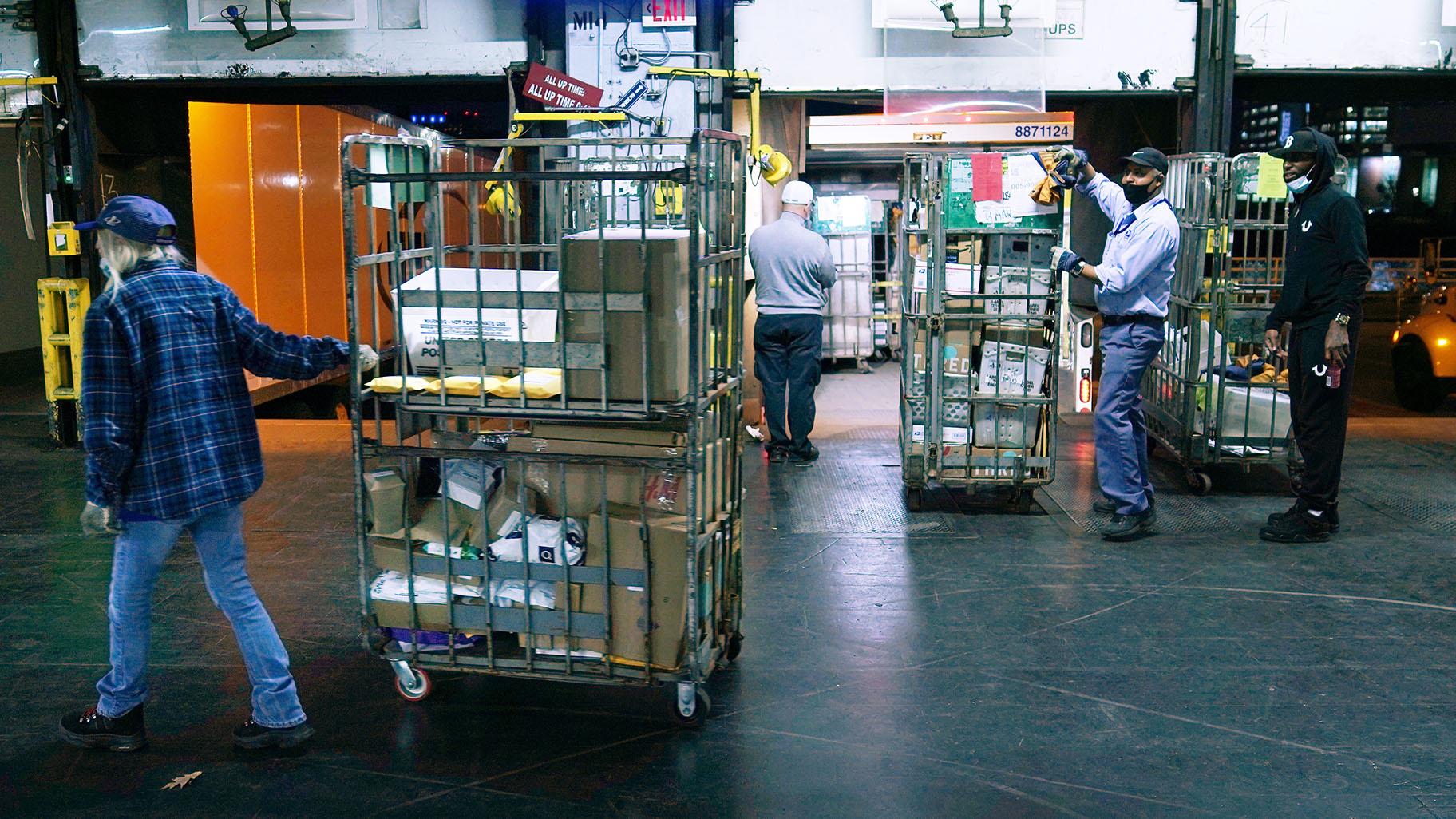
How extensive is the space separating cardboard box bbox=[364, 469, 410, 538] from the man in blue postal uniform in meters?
3.96

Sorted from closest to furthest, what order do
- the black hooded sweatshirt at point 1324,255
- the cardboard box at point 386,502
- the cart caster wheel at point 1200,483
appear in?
the cardboard box at point 386,502
the black hooded sweatshirt at point 1324,255
the cart caster wheel at point 1200,483

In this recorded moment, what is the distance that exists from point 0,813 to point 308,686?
1201mm

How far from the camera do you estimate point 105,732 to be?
4.30m

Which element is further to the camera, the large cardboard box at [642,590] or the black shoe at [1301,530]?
the black shoe at [1301,530]

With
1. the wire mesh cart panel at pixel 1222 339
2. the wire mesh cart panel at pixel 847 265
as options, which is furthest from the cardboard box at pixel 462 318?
the wire mesh cart panel at pixel 847 265

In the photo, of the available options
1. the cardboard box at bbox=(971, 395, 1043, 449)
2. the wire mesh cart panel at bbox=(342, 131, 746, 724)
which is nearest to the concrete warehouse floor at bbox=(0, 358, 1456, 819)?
the wire mesh cart panel at bbox=(342, 131, 746, 724)

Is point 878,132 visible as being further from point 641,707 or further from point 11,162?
point 11,162

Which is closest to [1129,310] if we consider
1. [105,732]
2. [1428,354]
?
[105,732]

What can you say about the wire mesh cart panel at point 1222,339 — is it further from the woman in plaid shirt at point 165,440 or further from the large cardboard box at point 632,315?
the woman in plaid shirt at point 165,440

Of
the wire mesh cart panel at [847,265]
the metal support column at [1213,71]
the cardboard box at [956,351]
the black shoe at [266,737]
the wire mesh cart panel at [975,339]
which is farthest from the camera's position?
the wire mesh cart panel at [847,265]

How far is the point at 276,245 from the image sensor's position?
10508mm

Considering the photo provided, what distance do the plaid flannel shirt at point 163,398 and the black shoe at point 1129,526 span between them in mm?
4689

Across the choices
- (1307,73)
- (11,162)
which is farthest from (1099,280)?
(11,162)

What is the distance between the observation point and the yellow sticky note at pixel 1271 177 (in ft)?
24.3
